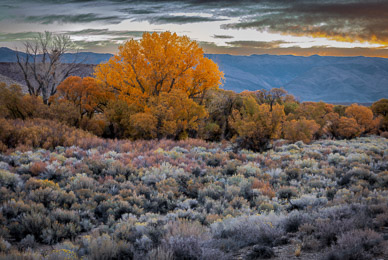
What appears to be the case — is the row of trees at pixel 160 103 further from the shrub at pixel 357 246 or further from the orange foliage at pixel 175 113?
the shrub at pixel 357 246

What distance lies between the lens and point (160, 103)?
22203mm

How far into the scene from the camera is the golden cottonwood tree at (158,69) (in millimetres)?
26578

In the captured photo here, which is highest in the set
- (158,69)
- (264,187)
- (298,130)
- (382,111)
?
(158,69)

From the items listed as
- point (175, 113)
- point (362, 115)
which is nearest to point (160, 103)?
point (175, 113)

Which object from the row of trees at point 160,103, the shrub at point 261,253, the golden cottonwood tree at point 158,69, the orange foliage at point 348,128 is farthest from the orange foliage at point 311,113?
the shrub at point 261,253

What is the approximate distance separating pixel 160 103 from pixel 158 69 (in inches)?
236

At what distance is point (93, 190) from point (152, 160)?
3.83 m

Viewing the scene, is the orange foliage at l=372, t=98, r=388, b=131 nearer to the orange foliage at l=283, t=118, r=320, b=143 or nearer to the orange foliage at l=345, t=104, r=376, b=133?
the orange foliage at l=345, t=104, r=376, b=133

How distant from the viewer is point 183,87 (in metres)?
27.6

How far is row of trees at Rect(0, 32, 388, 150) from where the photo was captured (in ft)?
71.4

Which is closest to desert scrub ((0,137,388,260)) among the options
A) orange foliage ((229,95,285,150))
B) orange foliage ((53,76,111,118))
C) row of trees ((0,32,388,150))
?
orange foliage ((229,95,285,150))

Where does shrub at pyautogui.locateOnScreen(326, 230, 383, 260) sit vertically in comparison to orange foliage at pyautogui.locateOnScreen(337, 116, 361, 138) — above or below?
above

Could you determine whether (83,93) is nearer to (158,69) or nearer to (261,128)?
(158,69)

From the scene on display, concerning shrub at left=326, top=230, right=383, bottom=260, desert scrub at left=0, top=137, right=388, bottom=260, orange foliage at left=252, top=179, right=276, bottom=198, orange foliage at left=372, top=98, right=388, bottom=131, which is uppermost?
shrub at left=326, top=230, right=383, bottom=260
